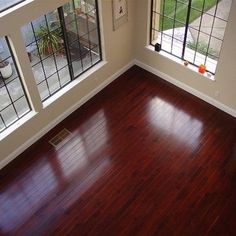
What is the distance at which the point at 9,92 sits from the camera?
6172 mm

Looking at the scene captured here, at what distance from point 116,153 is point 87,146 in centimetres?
60

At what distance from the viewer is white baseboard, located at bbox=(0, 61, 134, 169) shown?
6602 millimetres


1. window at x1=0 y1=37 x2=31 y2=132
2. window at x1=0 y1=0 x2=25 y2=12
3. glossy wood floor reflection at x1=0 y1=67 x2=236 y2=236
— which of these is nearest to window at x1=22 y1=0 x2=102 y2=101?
window at x1=0 y1=37 x2=31 y2=132

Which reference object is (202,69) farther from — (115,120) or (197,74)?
(115,120)

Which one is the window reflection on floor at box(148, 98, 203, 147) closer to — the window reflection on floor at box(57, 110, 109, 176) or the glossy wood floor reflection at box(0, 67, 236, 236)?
the glossy wood floor reflection at box(0, 67, 236, 236)

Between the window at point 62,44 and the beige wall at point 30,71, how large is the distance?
0.66 ft

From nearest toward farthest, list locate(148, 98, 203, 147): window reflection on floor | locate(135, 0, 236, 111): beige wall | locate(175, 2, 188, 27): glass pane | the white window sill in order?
locate(135, 0, 236, 111): beige wall → locate(148, 98, 203, 147): window reflection on floor → locate(175, 2, 188, 27): glass pane → the white window sill

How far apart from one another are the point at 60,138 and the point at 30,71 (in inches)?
63.1

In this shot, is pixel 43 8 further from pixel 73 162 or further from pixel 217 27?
pixel 217 27

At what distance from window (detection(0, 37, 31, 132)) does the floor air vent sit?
80cm

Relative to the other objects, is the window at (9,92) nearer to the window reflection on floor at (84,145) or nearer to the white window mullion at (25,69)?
the white window mullion at (25,69)

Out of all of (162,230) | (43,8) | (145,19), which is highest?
(43,8)

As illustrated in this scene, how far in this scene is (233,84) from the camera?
22.0 feet

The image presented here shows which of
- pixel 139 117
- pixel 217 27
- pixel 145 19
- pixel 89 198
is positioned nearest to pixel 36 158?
pixel 89 198
